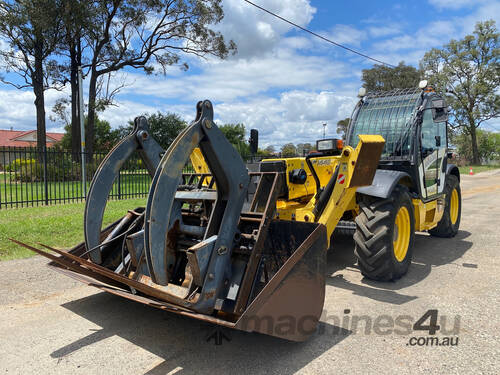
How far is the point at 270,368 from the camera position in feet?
9.60

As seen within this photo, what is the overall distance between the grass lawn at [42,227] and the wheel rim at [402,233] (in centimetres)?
516

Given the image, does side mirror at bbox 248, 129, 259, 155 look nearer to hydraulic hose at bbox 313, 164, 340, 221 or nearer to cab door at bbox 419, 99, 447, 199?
hydraulic hose at bbox 313, 164, 340, 221

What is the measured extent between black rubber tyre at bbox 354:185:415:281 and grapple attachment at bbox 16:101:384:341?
1.53 m

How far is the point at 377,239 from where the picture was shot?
4660 millimetres

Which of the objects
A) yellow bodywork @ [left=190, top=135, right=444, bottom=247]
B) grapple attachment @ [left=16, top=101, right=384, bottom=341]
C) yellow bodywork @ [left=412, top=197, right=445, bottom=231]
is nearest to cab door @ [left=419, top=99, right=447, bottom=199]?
yellow bodywork @ [left=412, top=197, right=445, bottom=231]

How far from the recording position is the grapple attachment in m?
2.79

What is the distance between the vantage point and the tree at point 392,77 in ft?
137

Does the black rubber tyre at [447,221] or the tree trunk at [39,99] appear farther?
the tree trunk at [39,99]

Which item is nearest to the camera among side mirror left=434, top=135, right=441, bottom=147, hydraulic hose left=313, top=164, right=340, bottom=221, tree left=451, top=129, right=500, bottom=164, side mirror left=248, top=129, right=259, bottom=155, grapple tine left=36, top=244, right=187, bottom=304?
grapple tine left=36, top=244, right=187, bottom=304

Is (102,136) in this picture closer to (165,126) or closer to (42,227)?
(165,126)

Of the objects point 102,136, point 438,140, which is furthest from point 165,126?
point 438,140

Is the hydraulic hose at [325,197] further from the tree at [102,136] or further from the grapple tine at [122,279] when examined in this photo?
the tree at [102,136]

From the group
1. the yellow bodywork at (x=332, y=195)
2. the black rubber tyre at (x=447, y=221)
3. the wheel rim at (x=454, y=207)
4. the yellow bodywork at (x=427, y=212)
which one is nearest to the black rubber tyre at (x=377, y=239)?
the yellow bodywork at (x=332, y=195)

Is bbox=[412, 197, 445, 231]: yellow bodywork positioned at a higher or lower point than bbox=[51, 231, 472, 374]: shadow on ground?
higher
